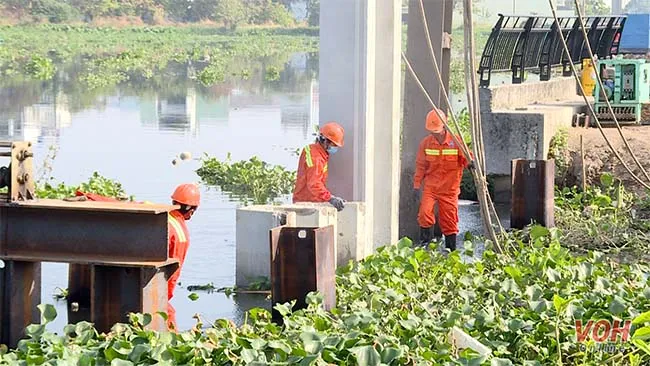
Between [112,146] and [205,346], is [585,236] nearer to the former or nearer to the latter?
[205,346]

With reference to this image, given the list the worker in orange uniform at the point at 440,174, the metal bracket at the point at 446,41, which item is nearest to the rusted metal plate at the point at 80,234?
the worker in orange uniform at the point at 440,174

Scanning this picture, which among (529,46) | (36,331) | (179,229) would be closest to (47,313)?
(36,331)

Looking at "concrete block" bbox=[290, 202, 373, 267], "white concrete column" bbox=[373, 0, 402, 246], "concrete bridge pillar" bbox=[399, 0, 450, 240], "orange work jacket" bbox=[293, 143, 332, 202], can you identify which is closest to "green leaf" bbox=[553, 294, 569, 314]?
"concrete block" bbox=[290, 202, 373, 267]

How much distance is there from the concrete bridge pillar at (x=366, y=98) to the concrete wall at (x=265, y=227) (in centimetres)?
60

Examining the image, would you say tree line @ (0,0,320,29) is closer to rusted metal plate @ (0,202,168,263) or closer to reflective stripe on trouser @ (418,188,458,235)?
reflective stripe on trouser @ (418,188,458,235)

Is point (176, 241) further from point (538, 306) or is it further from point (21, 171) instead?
point (538, 306)

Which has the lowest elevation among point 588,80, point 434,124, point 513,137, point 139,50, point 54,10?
point 513,137

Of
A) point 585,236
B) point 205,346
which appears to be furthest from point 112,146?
point 205,346

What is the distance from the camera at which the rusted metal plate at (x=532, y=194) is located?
46.7 ft

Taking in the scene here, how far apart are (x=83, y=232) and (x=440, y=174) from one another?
5.46m

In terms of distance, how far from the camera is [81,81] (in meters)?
44.5

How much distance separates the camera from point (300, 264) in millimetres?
9219

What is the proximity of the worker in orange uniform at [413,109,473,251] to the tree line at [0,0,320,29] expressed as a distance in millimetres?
76497

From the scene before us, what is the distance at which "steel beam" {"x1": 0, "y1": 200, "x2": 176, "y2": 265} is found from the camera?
886 centimetres
